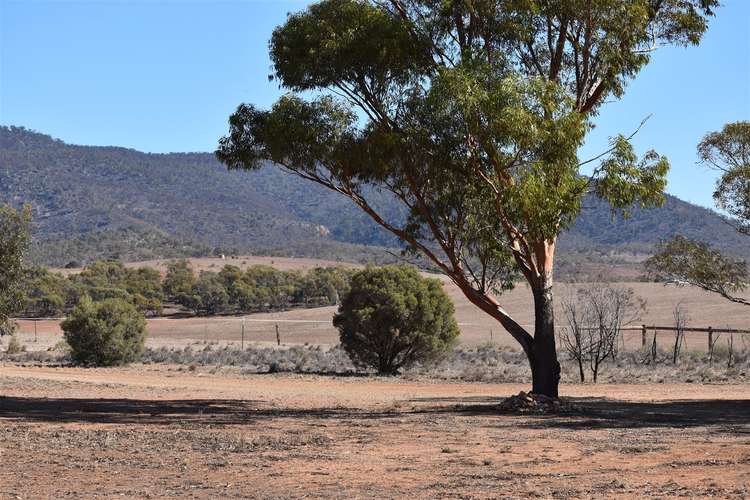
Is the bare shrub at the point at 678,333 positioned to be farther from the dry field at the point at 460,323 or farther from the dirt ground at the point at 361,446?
the dirt ground at the point at 361,446

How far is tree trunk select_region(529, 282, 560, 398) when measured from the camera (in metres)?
19.8

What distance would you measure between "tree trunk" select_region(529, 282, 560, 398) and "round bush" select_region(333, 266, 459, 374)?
36.7ft

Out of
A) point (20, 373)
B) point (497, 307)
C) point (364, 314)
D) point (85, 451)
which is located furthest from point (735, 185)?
point (20, 373)

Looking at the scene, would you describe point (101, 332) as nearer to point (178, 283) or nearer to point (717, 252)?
→ point (717, 252)

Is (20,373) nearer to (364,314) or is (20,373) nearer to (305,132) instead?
(364,314)

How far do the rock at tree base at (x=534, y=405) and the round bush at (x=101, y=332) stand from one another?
19.6 metres

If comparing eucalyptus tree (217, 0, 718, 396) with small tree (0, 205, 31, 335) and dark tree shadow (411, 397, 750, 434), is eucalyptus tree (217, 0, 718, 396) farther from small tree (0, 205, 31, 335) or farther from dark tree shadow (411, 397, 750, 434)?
small tree (0, 205, 31, 335)

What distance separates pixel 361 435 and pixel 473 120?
20.3 feet

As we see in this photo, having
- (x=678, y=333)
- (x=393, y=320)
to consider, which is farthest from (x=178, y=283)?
(x=393, y=320)

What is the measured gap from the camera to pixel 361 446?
13.8 metres

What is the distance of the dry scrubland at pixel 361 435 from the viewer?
1049 cm

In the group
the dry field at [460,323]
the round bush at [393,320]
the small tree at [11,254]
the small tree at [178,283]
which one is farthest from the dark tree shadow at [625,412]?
the small tree at [178,283]

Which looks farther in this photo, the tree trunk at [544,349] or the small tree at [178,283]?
the small tree at [178,283]

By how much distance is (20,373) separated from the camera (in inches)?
1164
